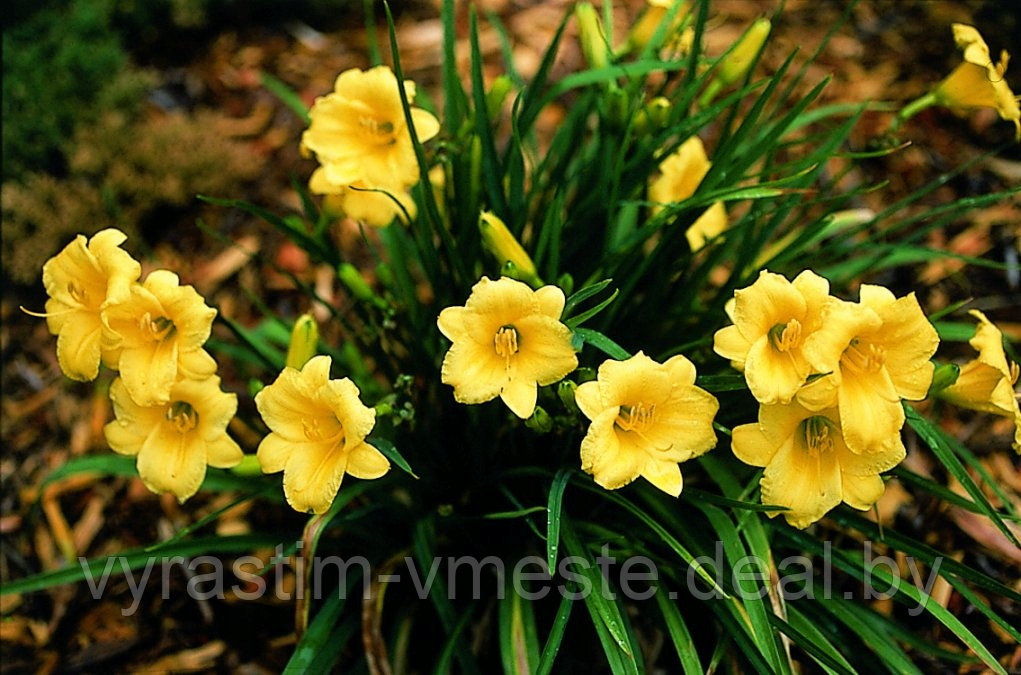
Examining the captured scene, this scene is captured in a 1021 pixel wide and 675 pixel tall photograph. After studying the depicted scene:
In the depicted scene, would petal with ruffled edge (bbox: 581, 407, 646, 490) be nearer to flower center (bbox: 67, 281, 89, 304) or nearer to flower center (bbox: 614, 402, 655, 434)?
flower center (bbox: 614, 402, 655, 434)

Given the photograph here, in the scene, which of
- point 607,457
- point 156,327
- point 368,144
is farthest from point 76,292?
point 607,457

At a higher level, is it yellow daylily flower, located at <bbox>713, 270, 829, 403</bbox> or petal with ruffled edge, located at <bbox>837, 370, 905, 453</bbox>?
yellow daylily flower, located at <bbox>713, 270, 829, 403</bbox>

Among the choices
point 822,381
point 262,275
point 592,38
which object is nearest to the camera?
point 822,381

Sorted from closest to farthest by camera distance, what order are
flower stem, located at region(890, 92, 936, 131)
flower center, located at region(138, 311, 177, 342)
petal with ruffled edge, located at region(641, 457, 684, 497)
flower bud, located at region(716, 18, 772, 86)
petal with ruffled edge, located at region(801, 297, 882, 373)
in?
1. petal with ruffled edge, located at region(801, 297, 882, 373)
2. petal with ruffled edge, located at region(641, 457, 684, 497)
3. flower center, located at region(138, 311, 177, 342)
4. flower stem, located at region(890, 92, 936, 131)
5. flower bud, located at region(716, 18, 772, 86)

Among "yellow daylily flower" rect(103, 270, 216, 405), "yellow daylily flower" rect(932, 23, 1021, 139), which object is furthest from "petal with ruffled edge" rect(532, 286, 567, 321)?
"yellow daylily flower" rect(932, 23, 1021, 139)

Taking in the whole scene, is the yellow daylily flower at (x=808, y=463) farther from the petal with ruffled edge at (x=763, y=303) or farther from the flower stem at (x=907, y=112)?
the flower stem at (x=907, y=112)

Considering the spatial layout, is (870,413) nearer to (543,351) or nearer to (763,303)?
(763,303)

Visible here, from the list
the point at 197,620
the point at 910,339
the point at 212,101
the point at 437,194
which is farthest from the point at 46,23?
the point at 910,339
